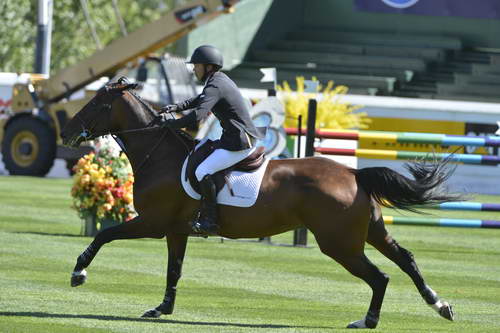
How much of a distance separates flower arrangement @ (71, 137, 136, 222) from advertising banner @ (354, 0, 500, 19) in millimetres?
20421

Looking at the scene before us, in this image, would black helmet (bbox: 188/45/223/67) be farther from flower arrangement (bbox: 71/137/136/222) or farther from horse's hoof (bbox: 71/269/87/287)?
flower arrangement (bbox: 71/137/136/222)

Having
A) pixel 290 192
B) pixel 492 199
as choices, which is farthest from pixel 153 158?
pixel 492 199

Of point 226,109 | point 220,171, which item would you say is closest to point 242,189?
point 220,171

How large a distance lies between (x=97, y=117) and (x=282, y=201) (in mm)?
1882

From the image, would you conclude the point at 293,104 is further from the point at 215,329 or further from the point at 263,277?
the point at 215,329

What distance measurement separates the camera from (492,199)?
26281 millimetres

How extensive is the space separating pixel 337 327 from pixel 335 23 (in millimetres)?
31732

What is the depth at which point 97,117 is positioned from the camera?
36.0ft

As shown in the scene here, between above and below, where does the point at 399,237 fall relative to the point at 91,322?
below

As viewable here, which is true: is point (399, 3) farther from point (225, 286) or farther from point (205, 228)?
point (205, 228)

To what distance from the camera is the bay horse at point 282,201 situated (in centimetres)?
1022

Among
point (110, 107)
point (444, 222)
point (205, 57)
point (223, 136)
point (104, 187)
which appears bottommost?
point (444, 222)

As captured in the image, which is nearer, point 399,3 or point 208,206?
point 208,206

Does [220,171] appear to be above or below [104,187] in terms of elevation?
above
